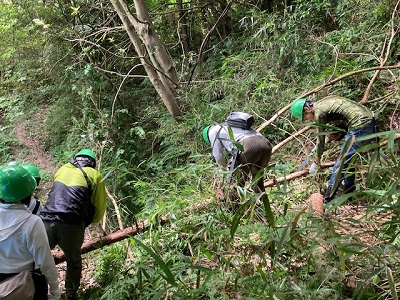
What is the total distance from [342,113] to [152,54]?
430cm

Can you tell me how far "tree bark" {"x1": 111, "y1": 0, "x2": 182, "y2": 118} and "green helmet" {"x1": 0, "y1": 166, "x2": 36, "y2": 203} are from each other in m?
4.51

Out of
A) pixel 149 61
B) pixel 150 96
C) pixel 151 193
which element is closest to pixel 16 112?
pixel 150 96

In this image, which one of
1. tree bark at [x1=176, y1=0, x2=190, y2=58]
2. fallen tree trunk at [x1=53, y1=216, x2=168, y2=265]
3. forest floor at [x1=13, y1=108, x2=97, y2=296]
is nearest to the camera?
fallen tree trunk at [x1=53, y1=216, x2=168, y2=265]

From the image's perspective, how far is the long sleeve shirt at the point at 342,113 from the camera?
12.2 feet

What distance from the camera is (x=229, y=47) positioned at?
804 cm

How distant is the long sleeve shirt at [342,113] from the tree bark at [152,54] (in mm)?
3698

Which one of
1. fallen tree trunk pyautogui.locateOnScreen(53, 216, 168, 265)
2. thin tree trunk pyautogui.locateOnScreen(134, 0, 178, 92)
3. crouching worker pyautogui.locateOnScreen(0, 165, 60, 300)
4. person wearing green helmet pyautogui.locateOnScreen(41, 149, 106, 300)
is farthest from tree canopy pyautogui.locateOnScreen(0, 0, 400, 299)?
crouching worker pyautogui.locateOnScreen(0, 165, 60, 300)

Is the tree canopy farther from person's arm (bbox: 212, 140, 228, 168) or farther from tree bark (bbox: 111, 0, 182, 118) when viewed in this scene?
person's arm (bbox: 212, 140, 228, 168)

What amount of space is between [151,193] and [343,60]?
3.87 m

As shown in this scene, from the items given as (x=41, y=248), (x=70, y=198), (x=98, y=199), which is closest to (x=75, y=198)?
(x=70, y=198)

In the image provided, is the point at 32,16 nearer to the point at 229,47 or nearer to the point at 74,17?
the point at 74,17

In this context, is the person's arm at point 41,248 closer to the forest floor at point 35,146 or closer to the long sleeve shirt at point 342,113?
the long sleeve shirt at point 342,113

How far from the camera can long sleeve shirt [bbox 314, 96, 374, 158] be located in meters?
3.73

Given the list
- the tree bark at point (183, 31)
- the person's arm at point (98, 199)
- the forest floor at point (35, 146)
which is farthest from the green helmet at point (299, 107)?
the forest floor at point (35, 146)
